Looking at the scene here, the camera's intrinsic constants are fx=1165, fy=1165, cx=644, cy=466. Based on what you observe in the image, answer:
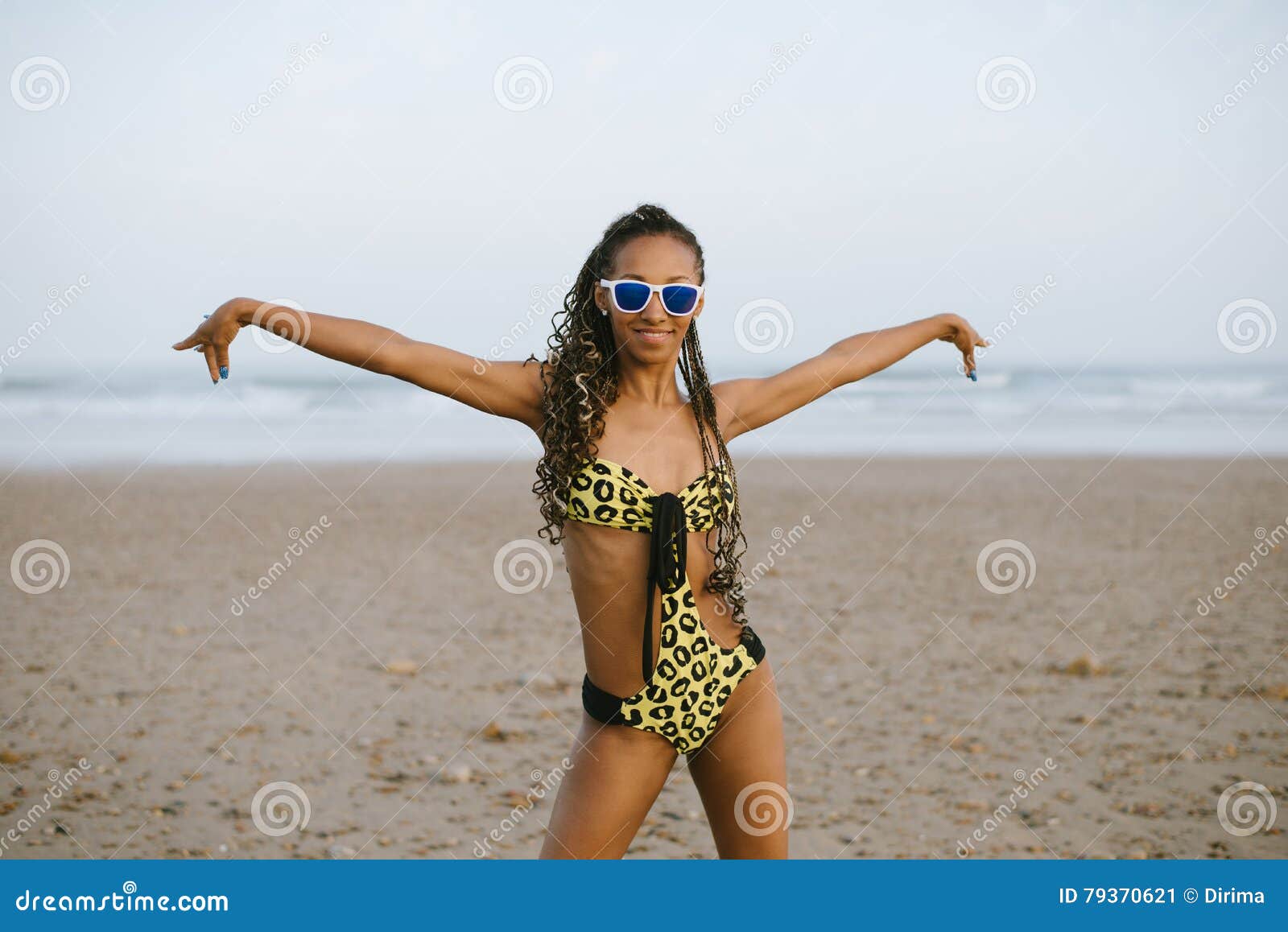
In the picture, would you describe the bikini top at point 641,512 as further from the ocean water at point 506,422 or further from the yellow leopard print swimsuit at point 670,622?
the ocean water at point 506,422

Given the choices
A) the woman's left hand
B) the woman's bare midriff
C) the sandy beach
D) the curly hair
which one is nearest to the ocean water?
the sandy beach

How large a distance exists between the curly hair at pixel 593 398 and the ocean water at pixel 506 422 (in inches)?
787

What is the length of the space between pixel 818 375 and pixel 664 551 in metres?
0.91

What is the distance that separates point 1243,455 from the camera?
23.3m

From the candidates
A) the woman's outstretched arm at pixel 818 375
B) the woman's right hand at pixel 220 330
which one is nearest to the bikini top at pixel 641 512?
the woman's outstretched arm at pixel 818 375

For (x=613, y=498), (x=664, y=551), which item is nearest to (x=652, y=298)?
(x=613, y=498)

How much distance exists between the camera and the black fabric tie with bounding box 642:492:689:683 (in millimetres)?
3295

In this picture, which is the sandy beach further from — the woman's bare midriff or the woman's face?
the woman's face

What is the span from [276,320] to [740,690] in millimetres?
1704

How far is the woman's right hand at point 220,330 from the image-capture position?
10.3 feet

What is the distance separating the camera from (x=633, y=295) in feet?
11.0

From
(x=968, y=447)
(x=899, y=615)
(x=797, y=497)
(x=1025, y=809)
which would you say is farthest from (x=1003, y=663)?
(x=968, y=447)

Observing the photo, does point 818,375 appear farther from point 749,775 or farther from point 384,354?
point 384,354

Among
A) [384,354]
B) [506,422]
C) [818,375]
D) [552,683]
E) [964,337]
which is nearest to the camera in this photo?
[384,354]
